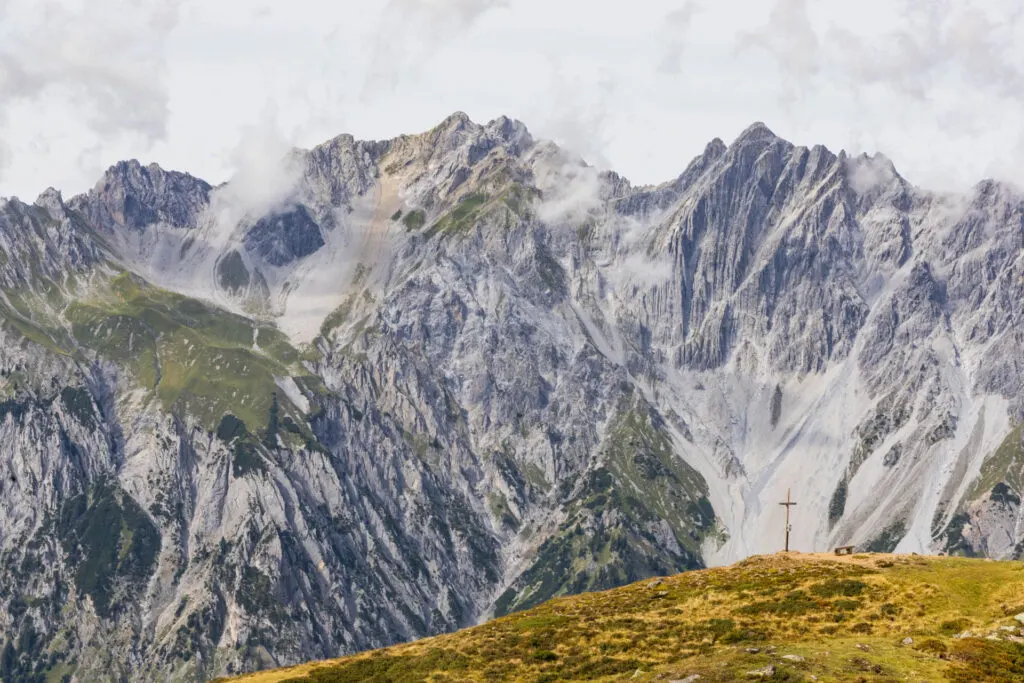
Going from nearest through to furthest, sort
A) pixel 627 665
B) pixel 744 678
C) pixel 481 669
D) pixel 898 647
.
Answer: pixel 744 678 → pixel 898 647 → pixel 627 665 → pixel 481 669

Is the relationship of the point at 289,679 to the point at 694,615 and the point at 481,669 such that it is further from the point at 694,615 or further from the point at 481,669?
the point at 694,615

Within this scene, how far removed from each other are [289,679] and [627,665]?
108ft

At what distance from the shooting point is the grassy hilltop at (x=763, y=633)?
85.2 meters

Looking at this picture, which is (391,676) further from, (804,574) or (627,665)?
(804,574)

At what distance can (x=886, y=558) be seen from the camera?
393 ft

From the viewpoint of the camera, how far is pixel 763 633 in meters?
100

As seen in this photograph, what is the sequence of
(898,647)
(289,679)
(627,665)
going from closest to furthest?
(898,647) → (627,665) → (289,679)

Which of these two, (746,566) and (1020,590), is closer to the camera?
(1020,590)

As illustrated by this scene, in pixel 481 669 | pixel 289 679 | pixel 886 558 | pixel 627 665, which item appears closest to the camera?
pixel 627 665

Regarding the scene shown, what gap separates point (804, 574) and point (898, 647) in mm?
26012

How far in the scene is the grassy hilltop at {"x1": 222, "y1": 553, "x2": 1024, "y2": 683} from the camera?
85188mm

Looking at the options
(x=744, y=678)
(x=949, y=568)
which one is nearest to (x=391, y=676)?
(x=744, y=678)

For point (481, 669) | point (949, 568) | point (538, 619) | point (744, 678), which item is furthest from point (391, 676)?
point (949, 568)

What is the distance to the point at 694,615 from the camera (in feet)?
360
